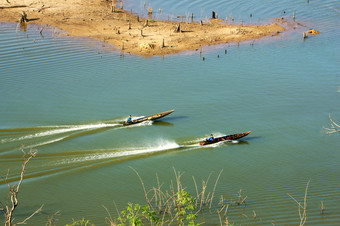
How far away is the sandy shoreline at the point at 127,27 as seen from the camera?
4106 cm

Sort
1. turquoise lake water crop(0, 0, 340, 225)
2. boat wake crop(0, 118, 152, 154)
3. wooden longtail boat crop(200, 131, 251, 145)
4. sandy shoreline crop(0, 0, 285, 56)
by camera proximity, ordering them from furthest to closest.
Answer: sandy shoreline crop(0, 0, 285, 56) → wooden longtail boat crop(200, 131, 251, 145) → boat wake crop(0, 118, 152, 154) → turquoise lake water crop(0, 0, 340, 225)

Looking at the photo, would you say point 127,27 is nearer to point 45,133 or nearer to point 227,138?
point 45,133

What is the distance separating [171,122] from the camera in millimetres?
27688

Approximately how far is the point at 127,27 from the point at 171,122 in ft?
67.1

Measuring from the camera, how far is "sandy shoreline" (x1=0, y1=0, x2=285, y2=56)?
4106cm

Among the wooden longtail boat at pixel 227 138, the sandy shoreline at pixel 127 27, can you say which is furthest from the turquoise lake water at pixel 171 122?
the sandy shoreline at pixel 127 27

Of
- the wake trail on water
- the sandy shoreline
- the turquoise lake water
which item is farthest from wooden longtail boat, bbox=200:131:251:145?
the sandy shoreline

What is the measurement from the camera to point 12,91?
101 ft

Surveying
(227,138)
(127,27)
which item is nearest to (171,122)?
(227,138)

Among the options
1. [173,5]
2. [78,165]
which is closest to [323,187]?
[78,165]

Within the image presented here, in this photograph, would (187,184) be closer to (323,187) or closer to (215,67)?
(323,187)

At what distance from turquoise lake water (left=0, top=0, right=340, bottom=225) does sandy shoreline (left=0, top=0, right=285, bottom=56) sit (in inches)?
67.2

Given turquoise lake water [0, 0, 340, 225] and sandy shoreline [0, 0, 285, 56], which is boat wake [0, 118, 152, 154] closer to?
turquoise lake water [0, 0, 340, 225]

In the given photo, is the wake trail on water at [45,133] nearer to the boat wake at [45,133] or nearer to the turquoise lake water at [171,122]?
the boat wake at [45,133]
